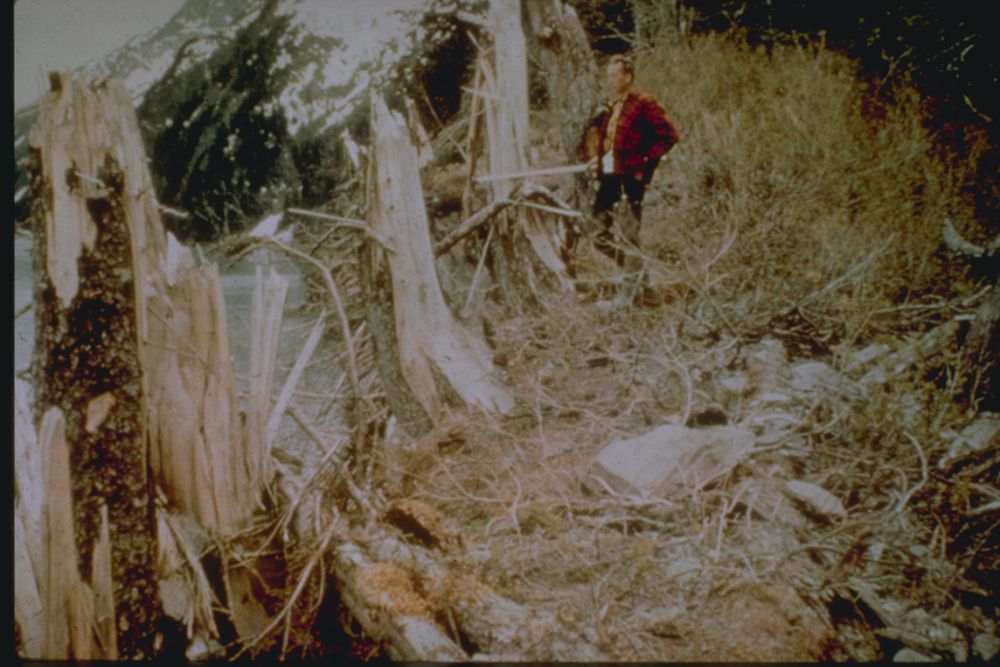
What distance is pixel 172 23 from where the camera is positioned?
142 cm

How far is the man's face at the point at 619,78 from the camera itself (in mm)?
1846

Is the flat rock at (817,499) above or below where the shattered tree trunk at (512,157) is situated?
below

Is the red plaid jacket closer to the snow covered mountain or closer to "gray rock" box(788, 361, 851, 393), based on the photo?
the snow covered mountain

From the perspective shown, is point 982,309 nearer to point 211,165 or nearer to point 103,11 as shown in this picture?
point 211,165

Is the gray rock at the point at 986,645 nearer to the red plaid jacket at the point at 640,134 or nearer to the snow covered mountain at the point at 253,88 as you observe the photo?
the red plaid jacket at the point at 640,134

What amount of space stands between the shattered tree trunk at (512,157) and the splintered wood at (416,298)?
421 millimetres

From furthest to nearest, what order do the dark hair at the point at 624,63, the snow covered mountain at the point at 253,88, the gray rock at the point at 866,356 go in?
the dark hair at the point at 624,63, the gray rock at the point at 866,356, the snow covered mountain at the point at 253,88

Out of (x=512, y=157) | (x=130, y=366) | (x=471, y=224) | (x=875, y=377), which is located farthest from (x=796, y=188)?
(x=130, y=366)

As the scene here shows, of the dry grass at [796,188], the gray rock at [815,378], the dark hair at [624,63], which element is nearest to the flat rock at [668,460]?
the gray rock at [815,378]

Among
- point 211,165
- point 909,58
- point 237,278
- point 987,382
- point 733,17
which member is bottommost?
point 987,382

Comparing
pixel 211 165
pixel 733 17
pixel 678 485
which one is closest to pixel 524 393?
pixel 678 485

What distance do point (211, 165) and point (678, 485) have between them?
5.54 ft

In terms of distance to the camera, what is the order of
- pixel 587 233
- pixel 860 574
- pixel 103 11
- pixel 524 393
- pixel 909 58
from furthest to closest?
pixel 587 233 → pixel 524 393 → pixel 909 58 → pixel 103 11 → pixel 860 574

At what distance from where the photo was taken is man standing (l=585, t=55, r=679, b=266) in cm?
186
